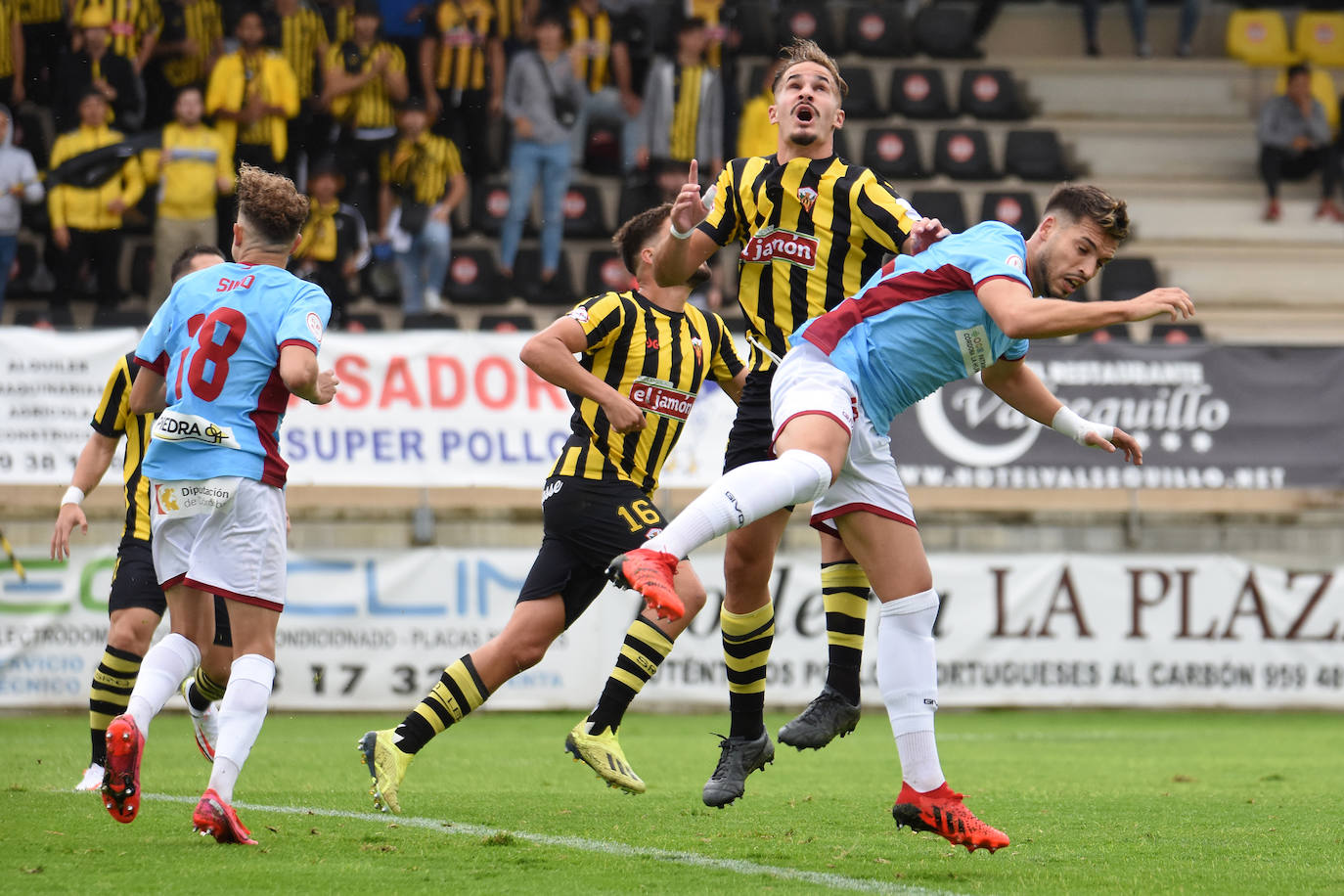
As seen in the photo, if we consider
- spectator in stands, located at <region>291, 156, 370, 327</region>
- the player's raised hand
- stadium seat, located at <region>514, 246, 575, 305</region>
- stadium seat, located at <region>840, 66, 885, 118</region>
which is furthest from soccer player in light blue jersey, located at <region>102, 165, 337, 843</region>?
stadium seat, located at <region>840, 66, 885, 118</region>

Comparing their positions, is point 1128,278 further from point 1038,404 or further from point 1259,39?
point 1038,404

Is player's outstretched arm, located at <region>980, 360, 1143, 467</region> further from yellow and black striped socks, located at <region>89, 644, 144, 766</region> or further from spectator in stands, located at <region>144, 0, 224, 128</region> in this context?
spectator in stands, located at <region>144, 0, 224, 128</region>

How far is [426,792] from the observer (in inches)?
277

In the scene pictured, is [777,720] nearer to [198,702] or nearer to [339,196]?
[198,702]

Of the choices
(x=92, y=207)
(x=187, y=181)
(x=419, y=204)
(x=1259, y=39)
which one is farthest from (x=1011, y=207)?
(x=92, y=207)

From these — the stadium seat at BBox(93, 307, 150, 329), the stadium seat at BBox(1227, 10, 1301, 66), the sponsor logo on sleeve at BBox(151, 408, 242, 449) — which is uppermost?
the stadium seat at BBox(1227, 10, 1301, 66)

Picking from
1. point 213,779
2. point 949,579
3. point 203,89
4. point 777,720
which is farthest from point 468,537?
point 213,779

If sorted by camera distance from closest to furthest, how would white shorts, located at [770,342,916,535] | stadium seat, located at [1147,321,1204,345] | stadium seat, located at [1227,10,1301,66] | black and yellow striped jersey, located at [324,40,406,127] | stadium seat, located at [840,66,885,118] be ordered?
white shorts, located at [770,342,916,535] < stadium seat, located at [1147,321,1204,345] < black and yellow striped jersey, located at [324,40,406,127] < stadium seat, located at [840,66,885,118] < stadium seat, located at [1227,10,1301,66]

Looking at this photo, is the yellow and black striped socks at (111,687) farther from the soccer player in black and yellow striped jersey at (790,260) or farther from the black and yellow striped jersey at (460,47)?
the black and yellow striped jersey at (460,47)

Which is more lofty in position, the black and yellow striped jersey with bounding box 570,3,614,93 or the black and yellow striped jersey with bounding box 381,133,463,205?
the black and yellow striped jersey with bounding box 570,3,614,93

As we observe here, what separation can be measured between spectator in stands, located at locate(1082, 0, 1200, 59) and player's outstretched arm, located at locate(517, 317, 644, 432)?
15.9 meters

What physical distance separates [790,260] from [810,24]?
45.3 feet

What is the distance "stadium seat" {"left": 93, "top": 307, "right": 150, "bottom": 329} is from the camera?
1380cm

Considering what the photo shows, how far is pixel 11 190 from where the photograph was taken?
1458 centimetres
